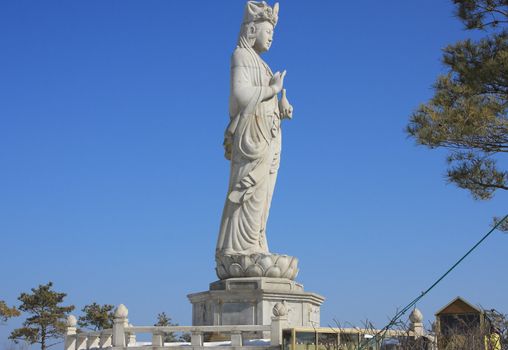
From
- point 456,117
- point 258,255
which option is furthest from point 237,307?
point 456,117

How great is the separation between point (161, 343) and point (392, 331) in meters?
3.96

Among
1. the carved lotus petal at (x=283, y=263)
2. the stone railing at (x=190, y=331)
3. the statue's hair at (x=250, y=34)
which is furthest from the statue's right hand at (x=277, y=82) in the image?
the stone railing at (x=190, y=331)

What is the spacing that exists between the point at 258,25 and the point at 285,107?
68.8 inches

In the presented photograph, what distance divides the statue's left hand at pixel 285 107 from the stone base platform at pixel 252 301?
3492 mm

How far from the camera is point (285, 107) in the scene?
16.6 m

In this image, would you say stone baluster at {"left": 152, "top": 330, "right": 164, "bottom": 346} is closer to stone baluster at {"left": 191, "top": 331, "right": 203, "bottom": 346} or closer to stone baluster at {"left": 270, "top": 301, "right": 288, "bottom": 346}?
stone baluster at {"left": 191, "top": 331, "right": 203, "bottom": 346}

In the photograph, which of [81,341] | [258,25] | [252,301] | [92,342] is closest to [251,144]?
[258,25]

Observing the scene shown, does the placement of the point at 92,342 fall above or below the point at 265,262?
below

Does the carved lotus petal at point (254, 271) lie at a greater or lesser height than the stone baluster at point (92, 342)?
greater

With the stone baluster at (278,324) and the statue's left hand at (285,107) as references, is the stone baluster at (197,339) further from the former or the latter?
the statue's left hand at (285,107)

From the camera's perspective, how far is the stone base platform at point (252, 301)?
48.6 feet

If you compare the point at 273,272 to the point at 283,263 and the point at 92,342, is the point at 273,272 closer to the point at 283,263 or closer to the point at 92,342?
the point at 283,263

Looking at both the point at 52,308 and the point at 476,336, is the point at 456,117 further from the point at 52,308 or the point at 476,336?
the point at 52,308

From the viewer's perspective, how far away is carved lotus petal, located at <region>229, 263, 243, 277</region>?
49.8ft
